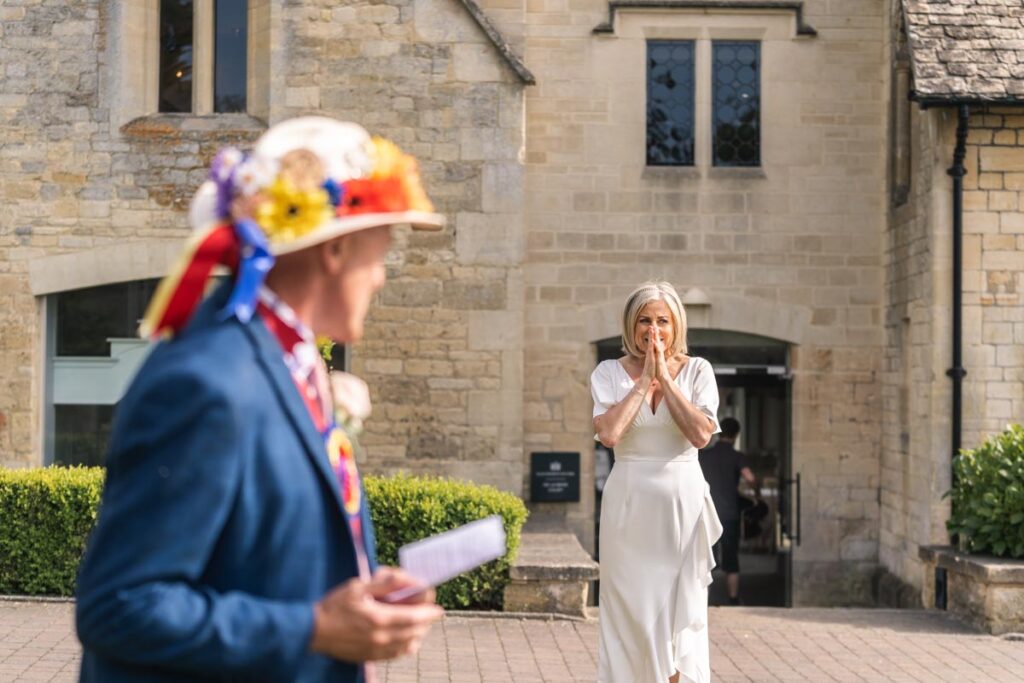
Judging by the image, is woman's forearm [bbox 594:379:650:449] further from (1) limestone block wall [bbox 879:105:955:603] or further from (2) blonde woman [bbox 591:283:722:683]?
(1) limestone block wall [bbox 879:105:955:603]

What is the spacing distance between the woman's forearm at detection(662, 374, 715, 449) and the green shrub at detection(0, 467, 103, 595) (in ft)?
18.4

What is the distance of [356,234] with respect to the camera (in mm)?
2480

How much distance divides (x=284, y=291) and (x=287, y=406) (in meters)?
0.23

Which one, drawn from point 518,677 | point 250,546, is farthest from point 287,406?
point 518,677

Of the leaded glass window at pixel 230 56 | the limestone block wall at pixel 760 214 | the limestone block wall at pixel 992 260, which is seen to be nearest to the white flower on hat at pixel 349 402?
the limestone block wall at pixel 992 260

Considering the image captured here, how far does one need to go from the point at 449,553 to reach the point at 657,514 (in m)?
4.27

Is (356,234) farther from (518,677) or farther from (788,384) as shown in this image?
(788,384)

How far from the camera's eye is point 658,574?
6.56 metres

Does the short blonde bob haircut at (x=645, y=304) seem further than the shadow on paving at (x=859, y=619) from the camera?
No

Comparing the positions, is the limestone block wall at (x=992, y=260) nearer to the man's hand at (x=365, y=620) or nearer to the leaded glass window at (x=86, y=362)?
the leaded glass window at (x=86, y=362)

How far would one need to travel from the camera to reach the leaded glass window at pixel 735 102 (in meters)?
15.0

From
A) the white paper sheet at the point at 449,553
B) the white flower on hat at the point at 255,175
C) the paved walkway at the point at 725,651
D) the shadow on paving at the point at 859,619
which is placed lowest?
the shadow on paving at the point at 859,619

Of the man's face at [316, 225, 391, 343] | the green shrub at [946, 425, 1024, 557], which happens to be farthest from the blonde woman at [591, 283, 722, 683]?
the green shrub at [946, 425, 1024, 557]

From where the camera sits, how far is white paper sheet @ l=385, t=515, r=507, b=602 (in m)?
2.38
